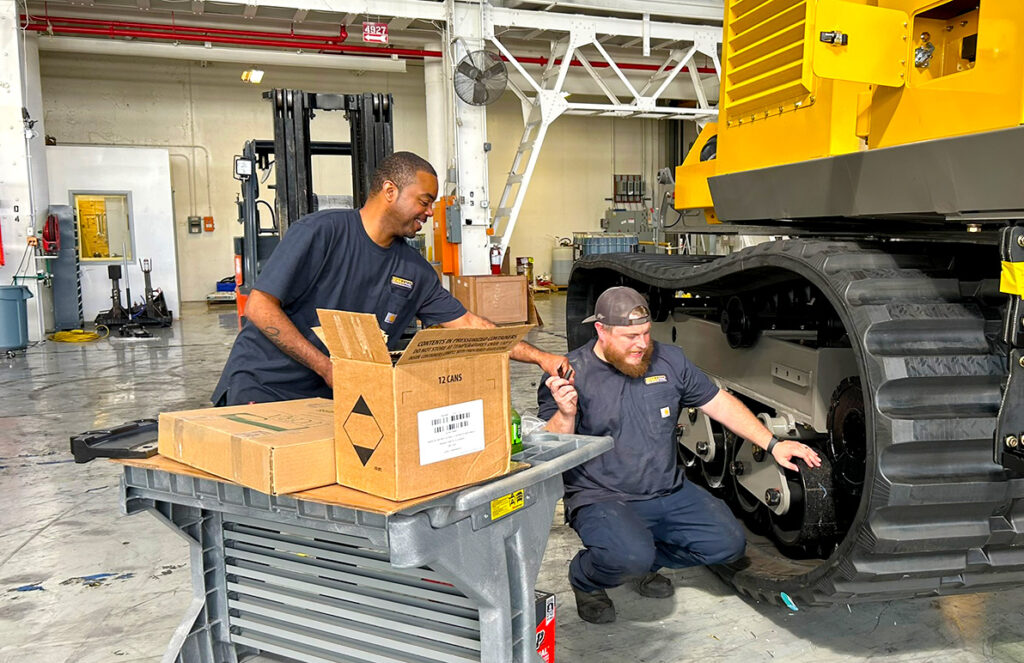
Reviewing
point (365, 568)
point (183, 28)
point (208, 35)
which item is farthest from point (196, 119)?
point (365, 568)

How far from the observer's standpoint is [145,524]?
14.3ft

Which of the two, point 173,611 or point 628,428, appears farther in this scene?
point 173,611

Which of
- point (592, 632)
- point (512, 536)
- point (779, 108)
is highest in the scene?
point (779, 108)

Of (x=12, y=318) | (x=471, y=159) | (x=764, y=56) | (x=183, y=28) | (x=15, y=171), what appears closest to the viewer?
(x=764, y=56)

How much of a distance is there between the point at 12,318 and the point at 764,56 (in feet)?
31.6

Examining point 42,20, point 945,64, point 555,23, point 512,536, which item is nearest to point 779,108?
point 945,64

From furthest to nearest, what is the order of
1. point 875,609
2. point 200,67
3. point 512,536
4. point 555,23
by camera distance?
point 200,67, point 555,23, point 875,609, point 512,536

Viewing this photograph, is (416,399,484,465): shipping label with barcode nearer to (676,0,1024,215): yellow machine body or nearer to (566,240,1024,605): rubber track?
(566,240,1024,605): rubber track

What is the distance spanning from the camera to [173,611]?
3320mm

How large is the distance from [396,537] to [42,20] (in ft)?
44.6

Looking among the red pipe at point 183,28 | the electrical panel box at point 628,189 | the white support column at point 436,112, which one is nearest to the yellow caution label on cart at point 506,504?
the white support column at point 436,112

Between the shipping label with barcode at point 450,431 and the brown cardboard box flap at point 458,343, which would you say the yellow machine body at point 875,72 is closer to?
the brown cardboard box flap at point 458,343

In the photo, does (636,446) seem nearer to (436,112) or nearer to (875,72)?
(875,72)

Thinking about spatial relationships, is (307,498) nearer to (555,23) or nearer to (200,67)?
(555,23)
